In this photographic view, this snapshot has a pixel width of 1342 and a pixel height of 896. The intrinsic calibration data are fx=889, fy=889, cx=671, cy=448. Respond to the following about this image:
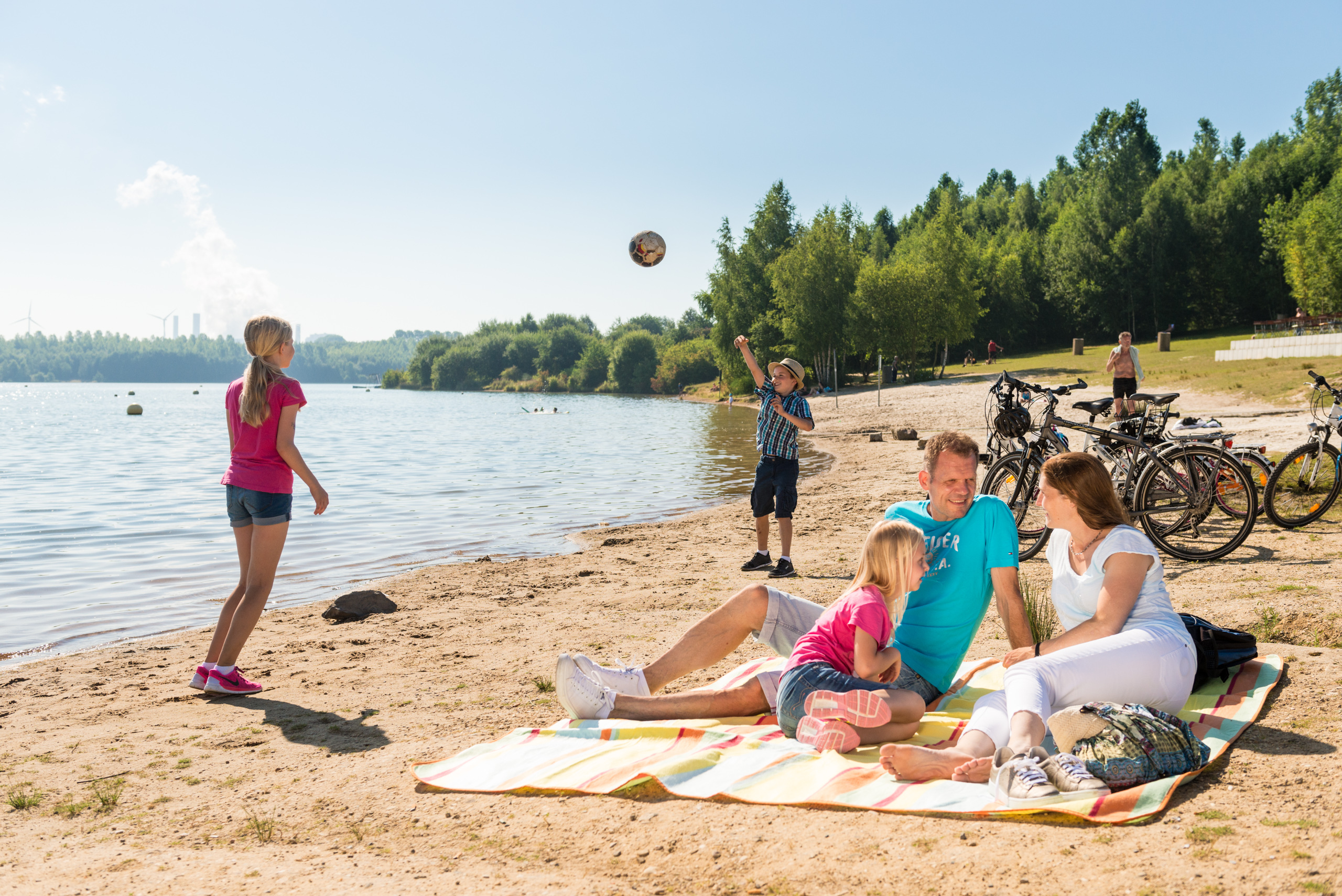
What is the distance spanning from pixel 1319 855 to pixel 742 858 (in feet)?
5.59

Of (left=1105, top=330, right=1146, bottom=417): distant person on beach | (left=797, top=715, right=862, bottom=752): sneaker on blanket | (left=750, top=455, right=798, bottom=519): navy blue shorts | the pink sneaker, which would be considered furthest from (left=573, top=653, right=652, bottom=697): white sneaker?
(left=1105, top=330, right=1146, bottom=417): distant person on beach

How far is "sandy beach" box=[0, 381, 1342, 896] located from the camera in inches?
109

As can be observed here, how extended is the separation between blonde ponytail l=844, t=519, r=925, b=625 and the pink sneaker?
4.02 m

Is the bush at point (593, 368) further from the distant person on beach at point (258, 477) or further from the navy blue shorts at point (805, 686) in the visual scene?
the navy blue shorts at point (805, 686)

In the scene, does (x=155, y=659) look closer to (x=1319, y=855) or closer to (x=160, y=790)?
(x=160, y=790)

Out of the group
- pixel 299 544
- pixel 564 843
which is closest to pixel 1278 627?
pixel 564 843

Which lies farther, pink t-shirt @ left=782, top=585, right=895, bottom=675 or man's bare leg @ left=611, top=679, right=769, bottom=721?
man's bare leg @ left=611, top=679, right=769, bottom=721

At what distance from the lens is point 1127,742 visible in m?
3.23

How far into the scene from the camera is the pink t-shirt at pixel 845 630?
382cm

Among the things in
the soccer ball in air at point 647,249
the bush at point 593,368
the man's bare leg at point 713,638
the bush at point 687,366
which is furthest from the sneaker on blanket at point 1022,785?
the bush at point 593,368

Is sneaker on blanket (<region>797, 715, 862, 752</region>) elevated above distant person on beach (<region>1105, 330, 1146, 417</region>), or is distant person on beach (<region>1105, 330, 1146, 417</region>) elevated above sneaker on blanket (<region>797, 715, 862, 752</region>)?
distant person on beach (<region>1105, 330, 1146, 417</region>)

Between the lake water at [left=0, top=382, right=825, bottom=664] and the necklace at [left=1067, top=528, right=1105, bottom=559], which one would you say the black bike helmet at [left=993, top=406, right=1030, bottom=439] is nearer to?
the lake water at [left=0, top=382, right=825, bottom=664]

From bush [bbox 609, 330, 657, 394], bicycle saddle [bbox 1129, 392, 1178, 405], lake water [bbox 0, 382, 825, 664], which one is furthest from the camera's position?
bush [bbox 609, 330, 657, 394]

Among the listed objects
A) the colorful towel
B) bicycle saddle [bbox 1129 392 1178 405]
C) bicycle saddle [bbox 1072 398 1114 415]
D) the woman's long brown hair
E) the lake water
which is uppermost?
bicycle saddle [bbox 1129 392 1178 405]
